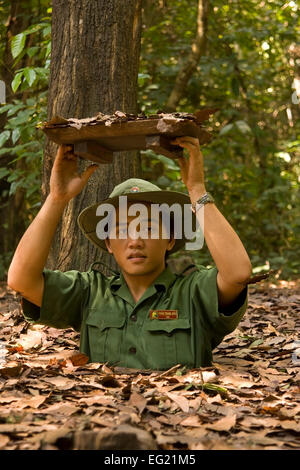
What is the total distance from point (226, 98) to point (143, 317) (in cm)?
694

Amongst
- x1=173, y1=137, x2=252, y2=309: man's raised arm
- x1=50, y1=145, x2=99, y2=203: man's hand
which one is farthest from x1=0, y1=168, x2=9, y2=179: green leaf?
x1=173, y1=137, x2=252, y2=309: man's raised arm

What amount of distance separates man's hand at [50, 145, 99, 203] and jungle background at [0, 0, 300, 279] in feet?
13.1

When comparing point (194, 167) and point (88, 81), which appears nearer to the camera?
point (194, 167)

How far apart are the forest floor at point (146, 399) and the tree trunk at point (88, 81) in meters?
0.63

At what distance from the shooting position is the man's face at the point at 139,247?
10.6 feet

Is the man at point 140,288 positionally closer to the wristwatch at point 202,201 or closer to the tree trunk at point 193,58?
the wristwatch at point 202,201

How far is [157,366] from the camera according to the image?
3.19m

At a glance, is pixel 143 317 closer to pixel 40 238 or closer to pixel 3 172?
pixel 40 238

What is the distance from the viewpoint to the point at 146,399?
2572mm

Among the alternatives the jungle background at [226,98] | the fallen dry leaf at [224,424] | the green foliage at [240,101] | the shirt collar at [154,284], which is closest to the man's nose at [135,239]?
the shirt collar at [154,284]

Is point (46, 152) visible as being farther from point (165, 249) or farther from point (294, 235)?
point (294, 235)

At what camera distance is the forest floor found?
81.5 inches

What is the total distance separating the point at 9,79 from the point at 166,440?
6.95 m

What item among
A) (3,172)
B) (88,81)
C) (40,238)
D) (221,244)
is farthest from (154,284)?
(3,172)
